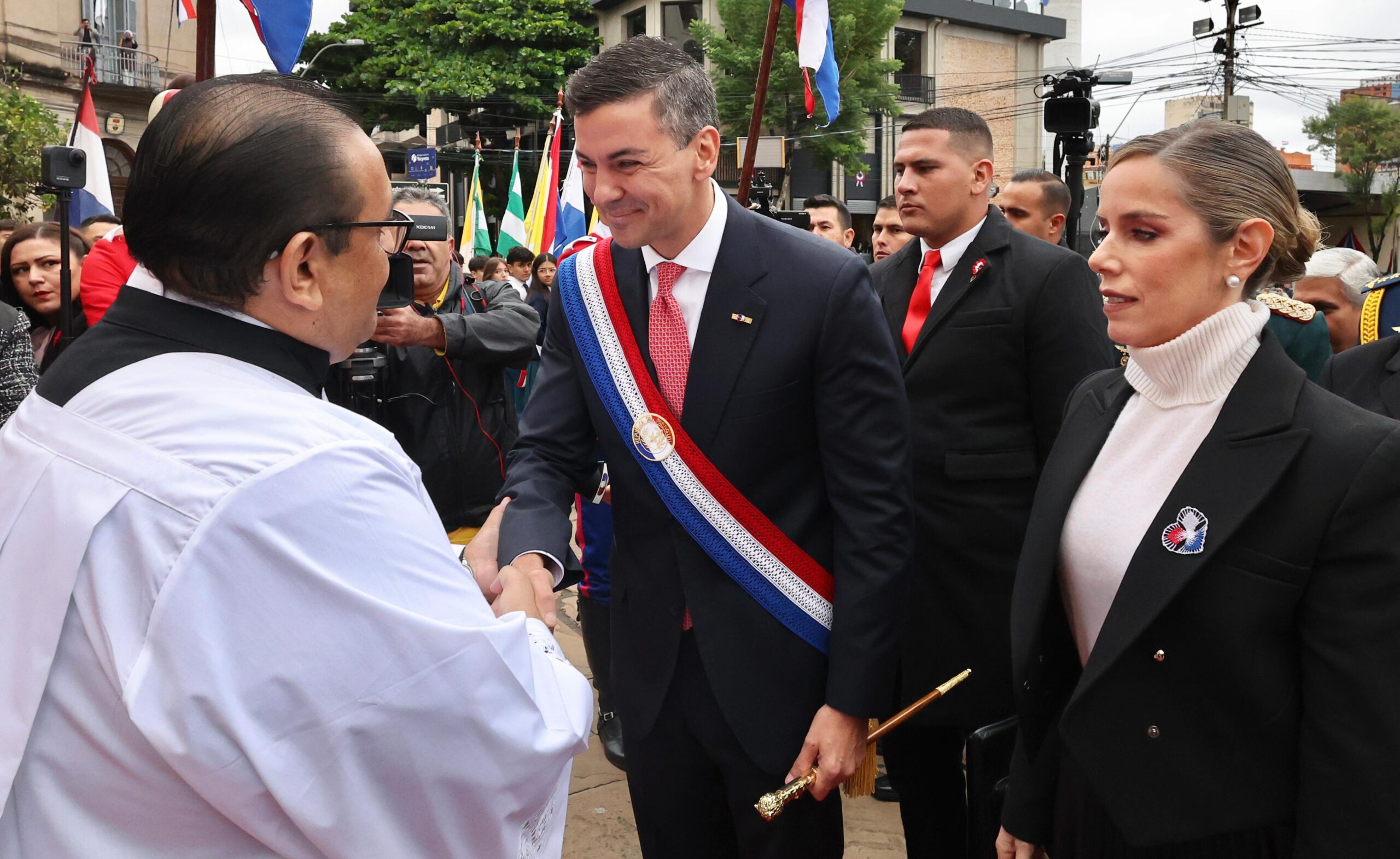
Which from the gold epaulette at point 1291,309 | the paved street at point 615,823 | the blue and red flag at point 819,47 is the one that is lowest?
the paved street at point 615,823

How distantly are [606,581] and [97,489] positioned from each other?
2.77 meters

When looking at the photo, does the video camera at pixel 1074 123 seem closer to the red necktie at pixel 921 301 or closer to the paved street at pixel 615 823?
the red necktie at pixel 921 301

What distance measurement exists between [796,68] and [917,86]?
7.87 meters

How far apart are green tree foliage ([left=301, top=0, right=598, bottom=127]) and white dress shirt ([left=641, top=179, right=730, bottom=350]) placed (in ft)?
87.0

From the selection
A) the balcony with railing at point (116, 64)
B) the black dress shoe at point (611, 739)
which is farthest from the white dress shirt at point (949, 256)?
the balcony with railing at point (116, 64)

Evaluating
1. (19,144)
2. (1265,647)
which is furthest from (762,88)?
(19,144)

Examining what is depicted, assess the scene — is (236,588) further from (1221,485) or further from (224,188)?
(1221,485)

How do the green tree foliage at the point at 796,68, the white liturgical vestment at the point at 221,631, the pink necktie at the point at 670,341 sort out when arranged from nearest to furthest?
the white liturgical vestment at the point at 221,631, the pink necktie at the point at 670,341, the green tree foliage at the point at 796,68

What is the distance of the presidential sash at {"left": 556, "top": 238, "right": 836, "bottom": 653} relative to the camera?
81.4 inches

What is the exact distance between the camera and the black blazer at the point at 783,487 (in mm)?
2051

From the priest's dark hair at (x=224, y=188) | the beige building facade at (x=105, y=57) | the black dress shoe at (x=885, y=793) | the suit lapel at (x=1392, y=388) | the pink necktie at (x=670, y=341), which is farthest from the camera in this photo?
the beige building facade at (x=105, y=57)

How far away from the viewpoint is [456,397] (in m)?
3.64

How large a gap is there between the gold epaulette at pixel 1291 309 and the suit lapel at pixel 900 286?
1.33m

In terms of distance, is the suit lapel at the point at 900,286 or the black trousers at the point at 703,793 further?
the suit lapel at the point at 900,286
